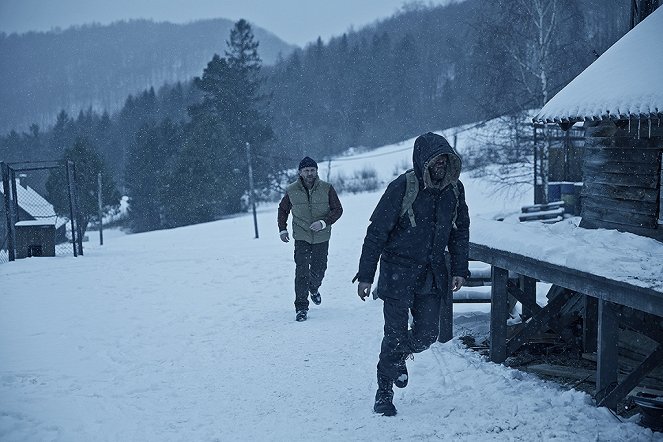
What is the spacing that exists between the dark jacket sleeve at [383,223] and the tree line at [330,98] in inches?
717

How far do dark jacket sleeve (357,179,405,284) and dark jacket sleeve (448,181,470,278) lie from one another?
53 centimetres

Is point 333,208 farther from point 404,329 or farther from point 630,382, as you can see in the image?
point 630,382

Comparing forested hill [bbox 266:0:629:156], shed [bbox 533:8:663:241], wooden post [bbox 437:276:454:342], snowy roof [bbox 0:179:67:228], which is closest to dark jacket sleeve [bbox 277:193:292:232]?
wooden post [bbox 437:276:454:342]

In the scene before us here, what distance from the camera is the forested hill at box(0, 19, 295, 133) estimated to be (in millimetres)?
138875

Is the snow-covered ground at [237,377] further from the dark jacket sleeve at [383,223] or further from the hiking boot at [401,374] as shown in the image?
the dark jacket sleeve at [383,223]

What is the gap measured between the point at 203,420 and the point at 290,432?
679 millimetres

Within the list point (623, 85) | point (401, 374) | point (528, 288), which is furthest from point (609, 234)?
point (401, 374)

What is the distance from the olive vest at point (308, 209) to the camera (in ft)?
23.0

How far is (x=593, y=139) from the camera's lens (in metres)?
6.73

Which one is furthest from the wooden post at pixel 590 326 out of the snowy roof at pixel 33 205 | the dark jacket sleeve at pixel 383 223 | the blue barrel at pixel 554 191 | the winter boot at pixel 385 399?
the snowy roof at pixel 33 205

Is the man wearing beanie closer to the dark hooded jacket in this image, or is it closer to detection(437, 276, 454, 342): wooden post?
detection(437, 276, 454, 342): wooden post

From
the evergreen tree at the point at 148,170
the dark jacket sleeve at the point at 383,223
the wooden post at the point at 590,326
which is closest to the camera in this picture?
the dark jacket sleeve at the point at 383,223

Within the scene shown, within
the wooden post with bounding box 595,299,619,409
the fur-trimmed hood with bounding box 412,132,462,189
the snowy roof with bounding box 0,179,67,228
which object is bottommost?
the snowy roof with bounding box 0,179,67,228

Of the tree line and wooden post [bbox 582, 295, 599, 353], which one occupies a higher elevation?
the tree line
